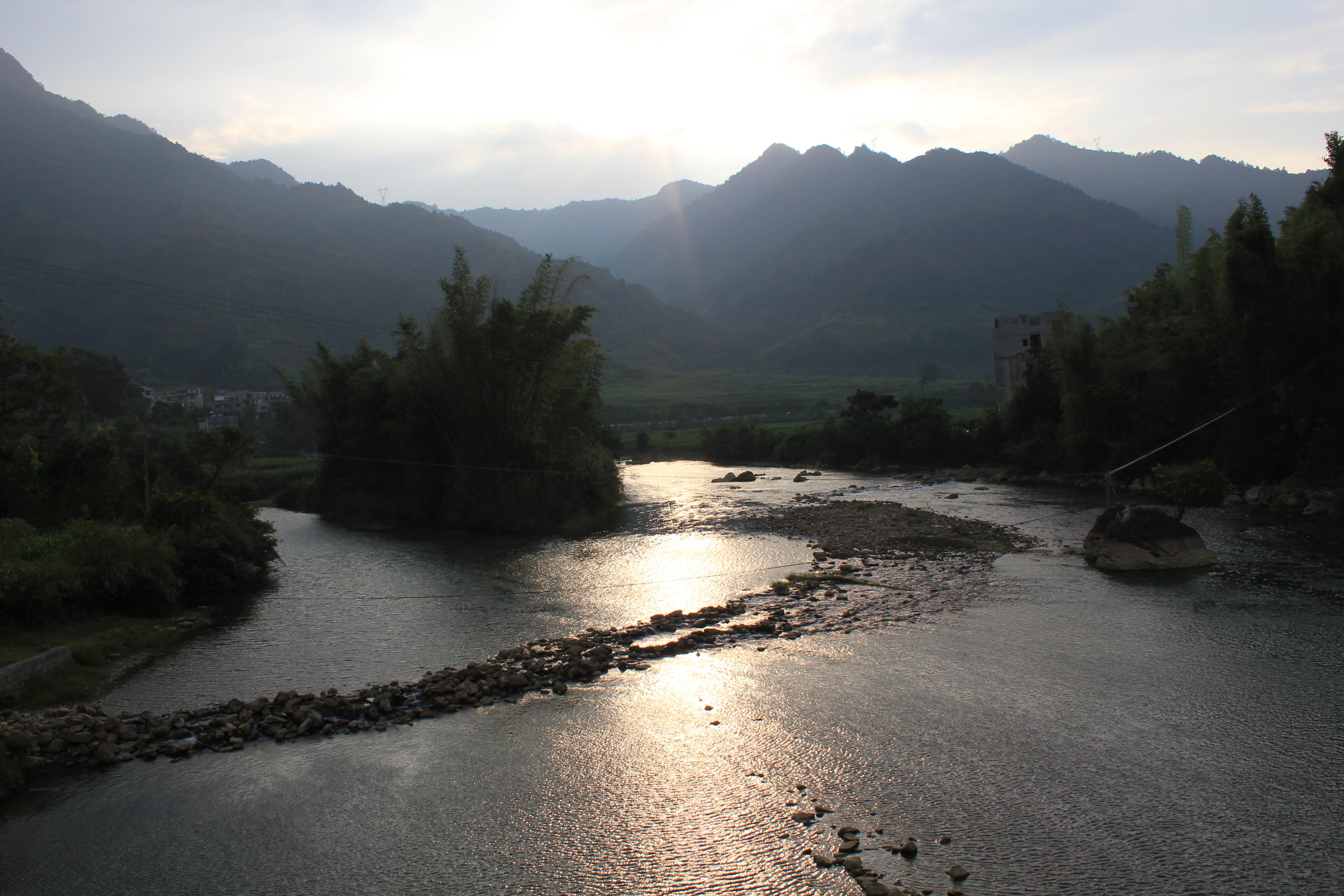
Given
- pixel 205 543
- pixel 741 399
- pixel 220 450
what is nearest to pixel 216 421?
pixel 220 450

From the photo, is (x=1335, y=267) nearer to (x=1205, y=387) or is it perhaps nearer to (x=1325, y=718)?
(x=1205, y=387)

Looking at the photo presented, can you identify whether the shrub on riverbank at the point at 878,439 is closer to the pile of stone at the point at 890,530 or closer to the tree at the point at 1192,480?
the pile of stone at the point at 890,530

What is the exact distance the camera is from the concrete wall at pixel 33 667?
35.7ft

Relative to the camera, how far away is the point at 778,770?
28.8ft

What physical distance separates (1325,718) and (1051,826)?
500cm

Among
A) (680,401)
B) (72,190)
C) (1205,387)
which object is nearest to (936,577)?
(1205,387)

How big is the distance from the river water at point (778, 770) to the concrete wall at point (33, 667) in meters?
1.06

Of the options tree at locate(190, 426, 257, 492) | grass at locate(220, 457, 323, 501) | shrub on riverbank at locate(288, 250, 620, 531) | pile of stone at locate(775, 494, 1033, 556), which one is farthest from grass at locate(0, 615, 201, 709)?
grass at locate(220, 457, 323, 501)

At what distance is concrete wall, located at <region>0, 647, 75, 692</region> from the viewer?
1088 centimetres

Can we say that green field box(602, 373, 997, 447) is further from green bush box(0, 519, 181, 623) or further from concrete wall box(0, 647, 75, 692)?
concrete wall box(0, 647, 75, 692)

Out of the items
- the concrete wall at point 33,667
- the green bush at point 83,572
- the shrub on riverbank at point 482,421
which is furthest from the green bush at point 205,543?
the shrub on riverbank at point 482,421

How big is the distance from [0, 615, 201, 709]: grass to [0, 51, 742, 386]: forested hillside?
6729cm

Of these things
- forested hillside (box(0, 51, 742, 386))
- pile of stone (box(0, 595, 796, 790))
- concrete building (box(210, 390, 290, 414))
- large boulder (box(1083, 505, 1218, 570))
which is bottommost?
pile of stone (box(0, 595, 796, 790))

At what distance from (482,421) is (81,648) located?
16.5 m
